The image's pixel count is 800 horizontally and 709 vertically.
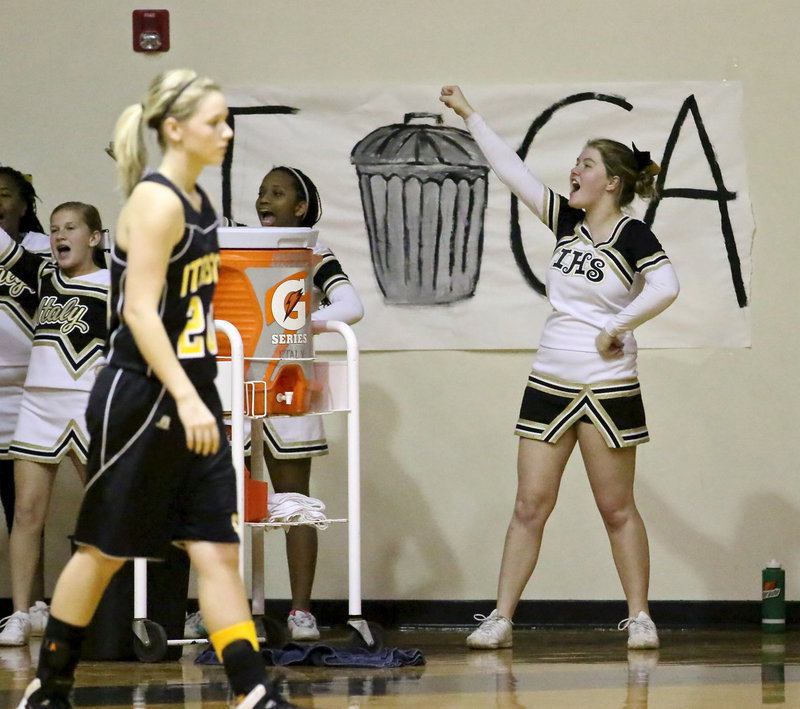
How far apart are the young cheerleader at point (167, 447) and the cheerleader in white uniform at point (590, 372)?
1.65m

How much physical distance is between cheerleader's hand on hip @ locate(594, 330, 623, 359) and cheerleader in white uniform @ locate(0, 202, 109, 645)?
61.9 inches

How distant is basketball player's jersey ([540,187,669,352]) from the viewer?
13.1ft

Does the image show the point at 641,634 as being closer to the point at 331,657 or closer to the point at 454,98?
the point at 331,657

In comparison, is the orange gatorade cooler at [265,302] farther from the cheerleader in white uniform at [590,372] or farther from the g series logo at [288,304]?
the cheerleader in white uniform at [590,372]

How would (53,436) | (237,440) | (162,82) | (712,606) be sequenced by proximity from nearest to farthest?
(162,82)
(237,440)
(53,436)
(712,606)

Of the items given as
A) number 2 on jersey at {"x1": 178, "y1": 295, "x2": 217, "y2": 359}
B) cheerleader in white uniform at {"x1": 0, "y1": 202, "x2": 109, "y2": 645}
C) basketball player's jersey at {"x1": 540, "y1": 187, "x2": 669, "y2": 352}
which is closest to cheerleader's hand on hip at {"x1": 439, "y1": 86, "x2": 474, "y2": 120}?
basketball player's jersey at {"x1": 540, "y1": 187, "x2": 669, "y2": 352}

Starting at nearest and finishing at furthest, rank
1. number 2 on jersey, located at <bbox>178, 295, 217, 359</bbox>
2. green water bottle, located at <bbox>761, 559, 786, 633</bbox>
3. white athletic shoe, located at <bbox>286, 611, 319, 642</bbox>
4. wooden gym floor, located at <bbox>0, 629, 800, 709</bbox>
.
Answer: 1. number 2 on jersey, located at <bbox>178, 295, 217, 359</bbox>
2. wooden gym floor, located at <bbox>0, 629, 800, 709</bbox>
3. white athletic shoe, located at <bbox>286, 611, 319, 642</bbox>
4. green water bottle, located at <bbox>761, 559, 786, 633</bbox>

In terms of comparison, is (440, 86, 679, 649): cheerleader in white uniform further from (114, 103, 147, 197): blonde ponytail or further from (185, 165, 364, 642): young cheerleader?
(114, 103, 147, 197): blonde ponytail

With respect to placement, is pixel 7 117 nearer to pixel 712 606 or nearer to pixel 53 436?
pixel 53 436

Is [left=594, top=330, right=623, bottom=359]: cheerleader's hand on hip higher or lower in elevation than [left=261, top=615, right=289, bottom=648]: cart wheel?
higher

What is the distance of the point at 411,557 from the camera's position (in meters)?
4.84

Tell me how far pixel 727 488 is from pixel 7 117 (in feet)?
9.84

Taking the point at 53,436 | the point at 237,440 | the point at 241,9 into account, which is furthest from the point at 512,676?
the point at 241,9

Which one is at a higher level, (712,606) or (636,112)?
(636,112)
